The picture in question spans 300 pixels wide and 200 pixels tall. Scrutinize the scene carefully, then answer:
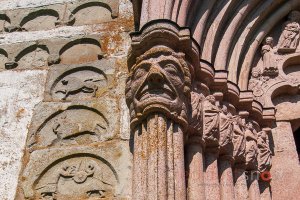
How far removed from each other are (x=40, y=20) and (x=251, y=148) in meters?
2.50

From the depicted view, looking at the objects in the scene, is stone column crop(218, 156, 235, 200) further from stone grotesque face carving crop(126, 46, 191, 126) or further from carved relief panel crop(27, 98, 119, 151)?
carved relief panel crop(27, 98, 119, 151)

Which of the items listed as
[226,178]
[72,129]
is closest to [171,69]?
[226,178]

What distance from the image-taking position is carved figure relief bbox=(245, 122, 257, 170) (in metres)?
4.06

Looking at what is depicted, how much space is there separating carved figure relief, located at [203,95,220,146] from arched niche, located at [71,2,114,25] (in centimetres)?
161

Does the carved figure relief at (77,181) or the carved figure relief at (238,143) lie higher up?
the carved figure relief at (238,143)

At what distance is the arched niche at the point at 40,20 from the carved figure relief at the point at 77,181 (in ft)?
5.65

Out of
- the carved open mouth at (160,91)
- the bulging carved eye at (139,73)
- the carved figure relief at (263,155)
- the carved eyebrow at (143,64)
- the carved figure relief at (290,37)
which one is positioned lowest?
the carved figure relief at (263,155)

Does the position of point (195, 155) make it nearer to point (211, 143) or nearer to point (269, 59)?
point (211, 143)

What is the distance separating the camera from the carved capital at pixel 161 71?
3516 mm

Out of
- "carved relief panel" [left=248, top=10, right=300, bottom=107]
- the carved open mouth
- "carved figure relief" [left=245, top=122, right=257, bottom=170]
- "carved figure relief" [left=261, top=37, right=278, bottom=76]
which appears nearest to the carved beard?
the carved open mouth

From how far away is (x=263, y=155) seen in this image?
4191mm

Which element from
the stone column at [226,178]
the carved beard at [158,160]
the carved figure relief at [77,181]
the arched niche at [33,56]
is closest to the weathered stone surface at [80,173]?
the carved figure relief at [77,181]

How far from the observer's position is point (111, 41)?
4.75m

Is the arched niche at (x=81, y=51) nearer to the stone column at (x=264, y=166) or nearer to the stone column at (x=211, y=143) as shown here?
the stone column at (x=211, y=143)
